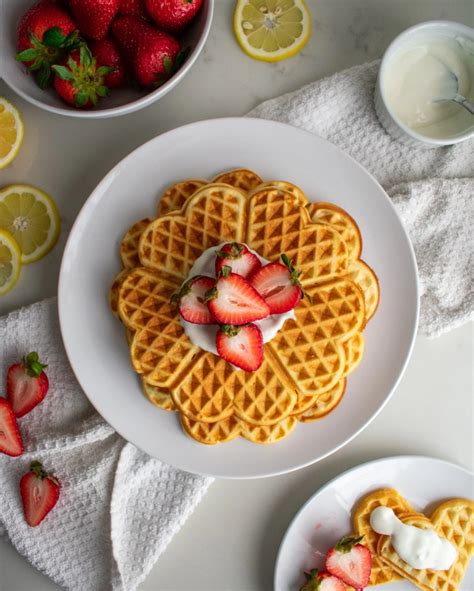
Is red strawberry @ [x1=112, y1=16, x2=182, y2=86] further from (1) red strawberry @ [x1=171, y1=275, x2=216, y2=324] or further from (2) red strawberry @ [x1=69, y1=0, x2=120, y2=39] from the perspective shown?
(1) red strawberry @ [x1=171, y1=275, x2=216, y2=324]

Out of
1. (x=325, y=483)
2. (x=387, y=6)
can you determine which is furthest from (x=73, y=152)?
(x=325, y=483)

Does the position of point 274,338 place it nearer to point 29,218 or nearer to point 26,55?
point 29,218

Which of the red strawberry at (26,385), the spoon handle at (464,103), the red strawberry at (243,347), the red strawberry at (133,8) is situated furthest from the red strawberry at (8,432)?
the spoon handle at (464,103)

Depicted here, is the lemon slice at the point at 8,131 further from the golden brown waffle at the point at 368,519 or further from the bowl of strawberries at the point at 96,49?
the golden brown waffle at the point at 368,519

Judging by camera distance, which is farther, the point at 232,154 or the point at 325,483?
the point at 325,483

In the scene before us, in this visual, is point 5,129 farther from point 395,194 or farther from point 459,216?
point 459,216

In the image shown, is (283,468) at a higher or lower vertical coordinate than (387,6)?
lower

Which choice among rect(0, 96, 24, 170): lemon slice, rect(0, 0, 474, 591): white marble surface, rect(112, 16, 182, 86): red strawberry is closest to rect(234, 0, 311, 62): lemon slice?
rect(0, 0, 474, 591): white marble surface
